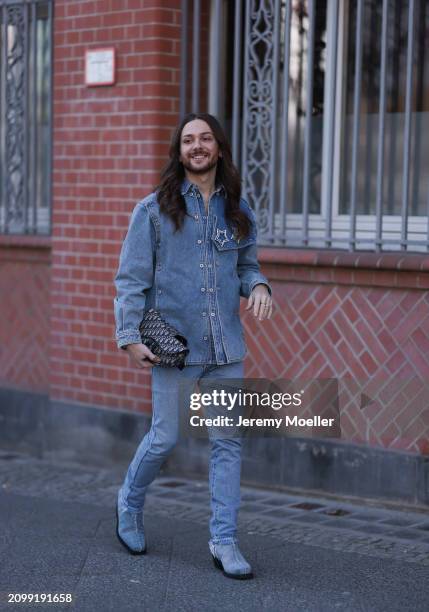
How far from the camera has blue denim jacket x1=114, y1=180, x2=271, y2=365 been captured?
226 inches

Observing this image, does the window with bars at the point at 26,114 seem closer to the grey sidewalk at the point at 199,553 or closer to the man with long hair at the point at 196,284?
the grey sidewalk at the point at 199,553

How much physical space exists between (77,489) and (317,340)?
1.71 metres

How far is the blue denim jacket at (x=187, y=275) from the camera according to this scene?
18.8 ft

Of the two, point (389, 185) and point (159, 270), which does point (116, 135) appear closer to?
point (389, 185)

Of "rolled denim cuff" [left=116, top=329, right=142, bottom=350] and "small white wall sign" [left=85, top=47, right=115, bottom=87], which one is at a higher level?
"small white wall sign" [left=85, top=47, right=115, bottom=87]

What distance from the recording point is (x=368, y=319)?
291 inches

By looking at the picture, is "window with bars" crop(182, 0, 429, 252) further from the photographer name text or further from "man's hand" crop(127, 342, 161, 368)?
"man's hand" crop(127, 342, 161, 368)

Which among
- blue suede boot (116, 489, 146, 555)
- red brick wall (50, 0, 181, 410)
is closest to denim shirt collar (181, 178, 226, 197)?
blue suede boot (116, 489, 146, 555)

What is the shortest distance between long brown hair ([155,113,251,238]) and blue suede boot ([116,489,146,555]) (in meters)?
1.39

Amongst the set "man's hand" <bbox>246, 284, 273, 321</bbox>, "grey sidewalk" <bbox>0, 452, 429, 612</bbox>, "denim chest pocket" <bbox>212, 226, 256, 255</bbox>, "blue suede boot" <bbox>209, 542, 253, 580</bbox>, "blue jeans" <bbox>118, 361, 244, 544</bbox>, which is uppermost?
"denim chest pocket" <bbox>212, 226, 256, 255</bbox>

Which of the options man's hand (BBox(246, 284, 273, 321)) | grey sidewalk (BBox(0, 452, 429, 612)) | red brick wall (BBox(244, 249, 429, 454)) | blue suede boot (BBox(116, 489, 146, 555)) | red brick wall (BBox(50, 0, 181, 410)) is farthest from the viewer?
red brick wall (BBox(50, 0, 181, 410))

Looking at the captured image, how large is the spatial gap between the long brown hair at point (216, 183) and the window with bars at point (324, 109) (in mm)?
1660

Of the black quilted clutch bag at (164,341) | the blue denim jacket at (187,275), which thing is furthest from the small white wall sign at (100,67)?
the black quilted clutch bag at (164,341)

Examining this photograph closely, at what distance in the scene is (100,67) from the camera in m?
8.45
